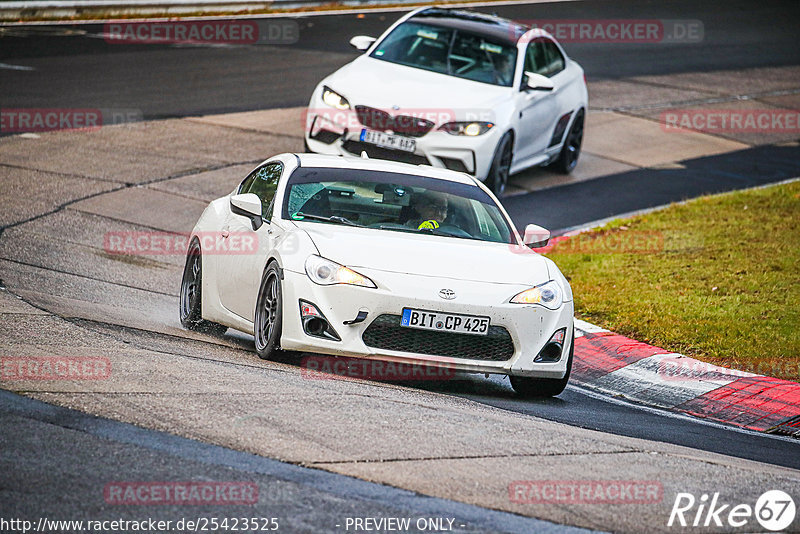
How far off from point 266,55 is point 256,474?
18293 millimetres

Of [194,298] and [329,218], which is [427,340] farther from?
[194,298]

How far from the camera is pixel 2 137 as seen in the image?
16.1 metres

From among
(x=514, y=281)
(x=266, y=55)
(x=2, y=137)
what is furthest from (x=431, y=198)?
(x=266, y=55)

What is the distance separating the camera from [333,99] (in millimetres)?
14852

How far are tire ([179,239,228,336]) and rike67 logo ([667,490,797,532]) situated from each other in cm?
483

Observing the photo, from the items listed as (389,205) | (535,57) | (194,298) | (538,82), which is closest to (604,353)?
(389,205)

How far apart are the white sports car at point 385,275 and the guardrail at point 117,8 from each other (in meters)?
15.7

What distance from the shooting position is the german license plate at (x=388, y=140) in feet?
47.3

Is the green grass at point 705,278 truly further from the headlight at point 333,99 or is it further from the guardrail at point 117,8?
the guardrail at point 117,8

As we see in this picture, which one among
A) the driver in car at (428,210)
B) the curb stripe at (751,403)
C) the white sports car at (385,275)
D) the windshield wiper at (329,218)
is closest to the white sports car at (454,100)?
the white sports car at (385,275)

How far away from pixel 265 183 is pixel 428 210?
1.37 metres

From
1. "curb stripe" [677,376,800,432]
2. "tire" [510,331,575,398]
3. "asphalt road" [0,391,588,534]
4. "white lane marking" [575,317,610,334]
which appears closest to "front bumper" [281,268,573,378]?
"tire" [510,331,575,398]

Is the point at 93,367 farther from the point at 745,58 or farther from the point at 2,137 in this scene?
the point at 745,58

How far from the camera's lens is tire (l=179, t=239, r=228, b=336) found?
9.76 m
